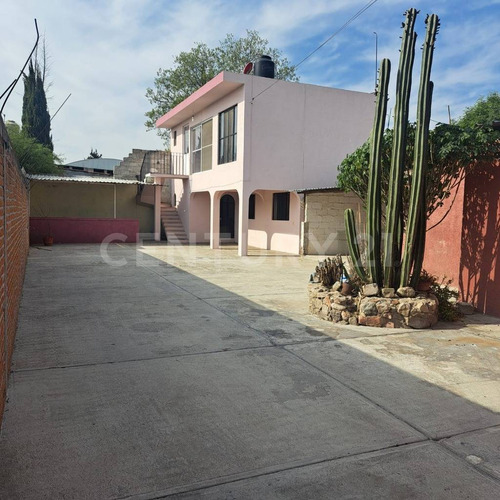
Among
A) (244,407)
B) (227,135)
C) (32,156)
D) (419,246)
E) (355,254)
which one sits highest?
(227,135)

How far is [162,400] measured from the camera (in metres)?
3.82

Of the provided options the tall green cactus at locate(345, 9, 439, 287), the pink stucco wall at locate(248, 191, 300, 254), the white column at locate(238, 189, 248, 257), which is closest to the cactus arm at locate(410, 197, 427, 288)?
the tall green cactus at locate(345, 9, 439, 287)

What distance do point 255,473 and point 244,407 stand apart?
0.94 m

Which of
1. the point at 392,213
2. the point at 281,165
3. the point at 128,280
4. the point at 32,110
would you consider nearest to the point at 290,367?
the point at 392,213

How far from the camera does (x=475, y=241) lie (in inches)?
285

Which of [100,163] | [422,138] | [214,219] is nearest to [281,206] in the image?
[214,219]

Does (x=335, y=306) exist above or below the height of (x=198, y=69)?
below

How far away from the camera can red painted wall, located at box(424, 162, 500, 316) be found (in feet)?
22.6

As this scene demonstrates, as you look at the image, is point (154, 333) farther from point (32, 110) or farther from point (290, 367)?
point (32, 110)

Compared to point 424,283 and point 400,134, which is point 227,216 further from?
point 400,134

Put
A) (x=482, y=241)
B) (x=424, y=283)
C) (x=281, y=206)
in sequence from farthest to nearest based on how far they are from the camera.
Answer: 1. (x=281, y=206)
2. (x=482, y=241)
3. (x=424, y=283)

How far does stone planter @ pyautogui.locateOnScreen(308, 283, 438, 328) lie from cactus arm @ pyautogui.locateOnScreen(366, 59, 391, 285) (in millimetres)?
429

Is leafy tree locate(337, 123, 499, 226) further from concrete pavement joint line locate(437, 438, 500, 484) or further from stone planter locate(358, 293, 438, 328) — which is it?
concrete pavement joint line locate(437, 438, 500, 484)

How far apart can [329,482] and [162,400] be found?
1.60m
